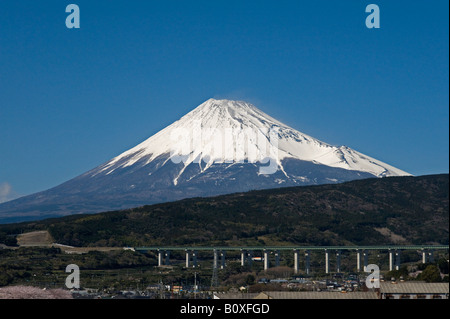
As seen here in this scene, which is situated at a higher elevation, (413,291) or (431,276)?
(431,276)

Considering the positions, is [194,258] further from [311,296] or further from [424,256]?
[311,296]

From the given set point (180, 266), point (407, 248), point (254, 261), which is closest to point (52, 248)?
point (180, 266)

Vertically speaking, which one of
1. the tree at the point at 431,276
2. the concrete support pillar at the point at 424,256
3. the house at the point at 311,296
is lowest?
the house at the point at 311,296

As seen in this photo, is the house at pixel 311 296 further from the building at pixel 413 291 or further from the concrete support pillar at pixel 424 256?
the concrete support pillar at pixel 424 256

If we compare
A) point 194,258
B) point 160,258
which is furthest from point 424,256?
point 160,258

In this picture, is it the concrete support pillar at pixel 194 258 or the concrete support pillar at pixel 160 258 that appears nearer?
the concrete support pillar at pixel 160 258

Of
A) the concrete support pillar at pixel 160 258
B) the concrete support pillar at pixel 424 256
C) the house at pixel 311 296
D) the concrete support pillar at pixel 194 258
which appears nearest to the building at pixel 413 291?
the house at pixel 311 296

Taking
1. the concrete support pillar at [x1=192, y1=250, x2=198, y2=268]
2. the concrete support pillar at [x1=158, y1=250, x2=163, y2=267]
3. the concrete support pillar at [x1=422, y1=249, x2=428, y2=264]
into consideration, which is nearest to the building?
the concrete support pillar at [x1=422, y1=249, x2=428, y2=264]

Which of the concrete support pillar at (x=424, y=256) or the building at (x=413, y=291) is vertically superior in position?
the concrete support pillar at (x=424, y=256)

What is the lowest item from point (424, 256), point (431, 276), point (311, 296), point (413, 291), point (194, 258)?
point (311, 296)

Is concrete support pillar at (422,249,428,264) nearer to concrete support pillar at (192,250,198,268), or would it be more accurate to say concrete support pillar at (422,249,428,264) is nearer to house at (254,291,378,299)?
concrete support pillar at (192,250,198,268)

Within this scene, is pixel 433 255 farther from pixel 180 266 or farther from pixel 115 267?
pixel 115 267
